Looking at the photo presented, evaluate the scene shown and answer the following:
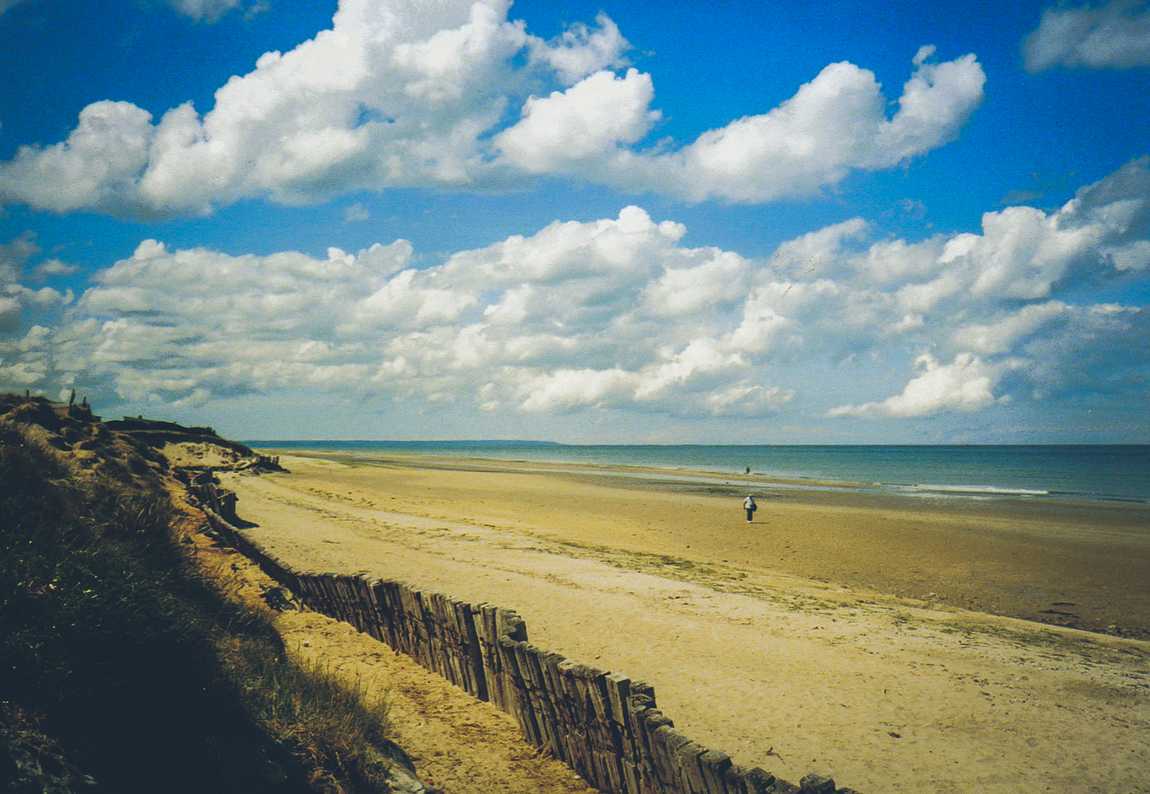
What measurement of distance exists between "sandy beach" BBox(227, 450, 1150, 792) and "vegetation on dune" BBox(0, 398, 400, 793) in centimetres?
389

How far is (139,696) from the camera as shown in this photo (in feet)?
13.7

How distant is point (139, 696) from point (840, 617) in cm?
1061

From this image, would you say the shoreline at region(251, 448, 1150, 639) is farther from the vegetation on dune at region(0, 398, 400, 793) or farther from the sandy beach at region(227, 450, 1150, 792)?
the vegetation on dune at region(0, 398, 400, 793)

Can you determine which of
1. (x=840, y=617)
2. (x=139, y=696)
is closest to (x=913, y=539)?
(x=840, y=617)

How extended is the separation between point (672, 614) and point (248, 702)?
303 inches

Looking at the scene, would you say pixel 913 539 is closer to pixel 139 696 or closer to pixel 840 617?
pixel 840 617

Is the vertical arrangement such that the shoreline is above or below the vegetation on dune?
below

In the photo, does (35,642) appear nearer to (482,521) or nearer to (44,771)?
(44,771)

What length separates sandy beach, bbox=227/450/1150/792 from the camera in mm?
6641

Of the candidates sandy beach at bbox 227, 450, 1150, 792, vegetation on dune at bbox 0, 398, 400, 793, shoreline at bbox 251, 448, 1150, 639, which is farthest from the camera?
shoreline at bbox 251, 448, 1150, 639

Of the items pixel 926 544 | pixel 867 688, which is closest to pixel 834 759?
pixel 867 688

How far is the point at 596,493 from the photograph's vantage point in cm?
3991

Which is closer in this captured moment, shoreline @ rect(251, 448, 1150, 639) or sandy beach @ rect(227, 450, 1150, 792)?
sandy beach @ rect(227, 450, 1150, 792)

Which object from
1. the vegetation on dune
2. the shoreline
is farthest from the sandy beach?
the vegetation on dune
